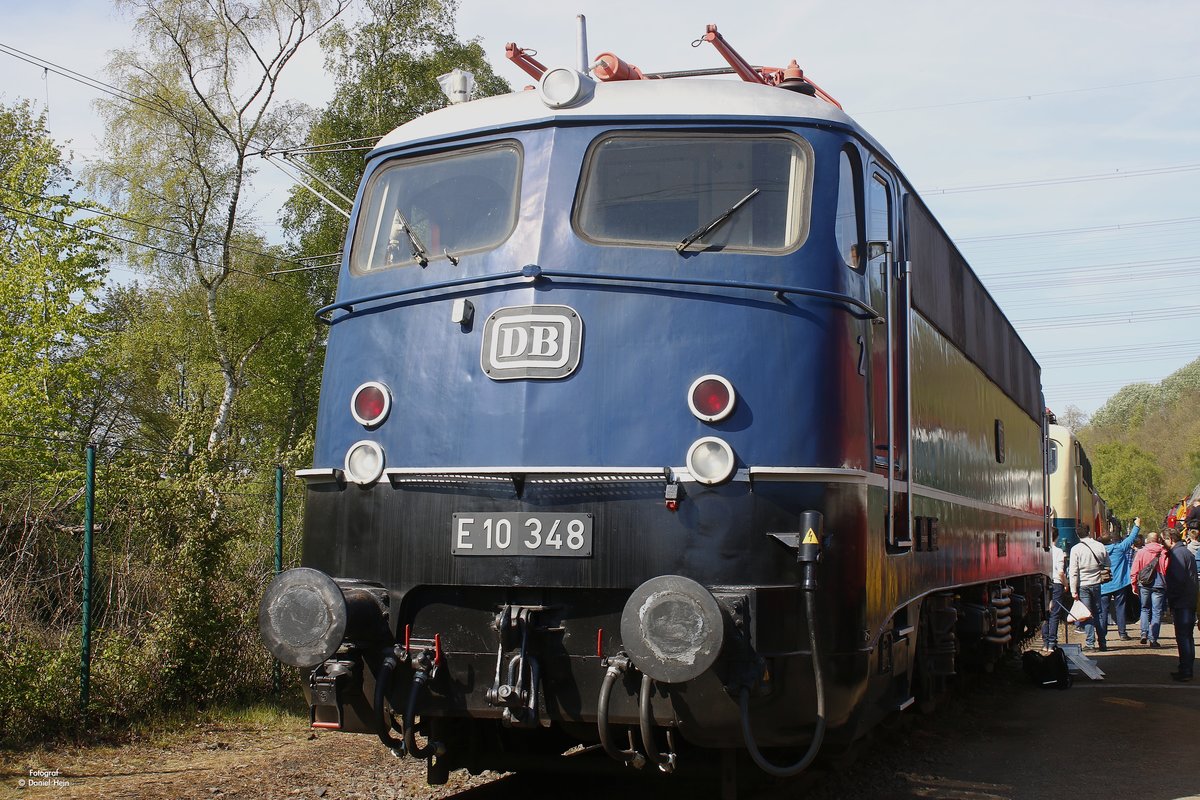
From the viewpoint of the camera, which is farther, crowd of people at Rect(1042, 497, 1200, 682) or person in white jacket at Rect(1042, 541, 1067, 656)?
person in white jacket at Rect(1042, 541, 1067, 656)

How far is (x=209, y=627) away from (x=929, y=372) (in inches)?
225

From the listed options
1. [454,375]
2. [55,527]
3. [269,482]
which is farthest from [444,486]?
[269,482]

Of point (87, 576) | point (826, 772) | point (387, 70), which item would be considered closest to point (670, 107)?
point (826, 772)

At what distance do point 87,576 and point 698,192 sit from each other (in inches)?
215

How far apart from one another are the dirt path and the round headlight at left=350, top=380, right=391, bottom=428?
2.17 metres

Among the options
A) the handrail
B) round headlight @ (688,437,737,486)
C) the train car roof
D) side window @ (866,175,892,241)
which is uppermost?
the train car roof

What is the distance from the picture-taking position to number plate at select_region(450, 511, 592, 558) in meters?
4.98

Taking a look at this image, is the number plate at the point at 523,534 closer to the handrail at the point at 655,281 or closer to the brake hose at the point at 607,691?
the brake hose at the point at 607,691

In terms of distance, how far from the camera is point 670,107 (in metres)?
5.52

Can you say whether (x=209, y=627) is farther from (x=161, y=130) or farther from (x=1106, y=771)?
(x=161, y=130)

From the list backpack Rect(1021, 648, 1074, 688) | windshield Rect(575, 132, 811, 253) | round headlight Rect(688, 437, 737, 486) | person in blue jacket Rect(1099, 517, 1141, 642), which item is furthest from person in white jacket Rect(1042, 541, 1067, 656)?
round headlight Rect(688, 437, 737, 486)

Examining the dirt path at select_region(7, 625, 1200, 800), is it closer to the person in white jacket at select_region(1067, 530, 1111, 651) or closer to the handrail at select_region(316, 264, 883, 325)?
the handrail at select_region(316, 264, 883, 325)

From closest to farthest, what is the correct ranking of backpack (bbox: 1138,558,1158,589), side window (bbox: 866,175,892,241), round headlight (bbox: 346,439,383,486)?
1. round headlight (bbox: 346,439,383,486)
2. side window (bbox: 866,175,892,241)
3. backpack (bbox: 1138,558,1158,589)

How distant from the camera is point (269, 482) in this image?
10797mm
